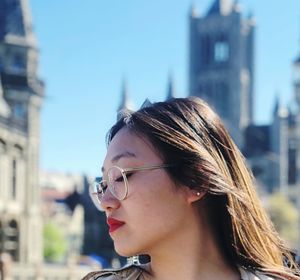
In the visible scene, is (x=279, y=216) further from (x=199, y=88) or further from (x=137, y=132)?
(x=137, y=132)

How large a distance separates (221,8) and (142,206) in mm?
88092

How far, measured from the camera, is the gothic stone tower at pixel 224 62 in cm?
8450

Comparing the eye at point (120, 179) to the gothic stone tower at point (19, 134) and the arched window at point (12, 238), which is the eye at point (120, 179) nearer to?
the gothic stone tower at point (19, 134)

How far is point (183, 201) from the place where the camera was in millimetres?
1903

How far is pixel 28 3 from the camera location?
107 ft

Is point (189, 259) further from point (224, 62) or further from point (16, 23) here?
point (224, 62)

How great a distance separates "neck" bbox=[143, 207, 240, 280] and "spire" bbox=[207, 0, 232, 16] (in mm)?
87592

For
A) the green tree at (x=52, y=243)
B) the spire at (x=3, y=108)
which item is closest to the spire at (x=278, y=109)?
the green tree at (x=52, y=243)

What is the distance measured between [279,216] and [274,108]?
1998 centimetres

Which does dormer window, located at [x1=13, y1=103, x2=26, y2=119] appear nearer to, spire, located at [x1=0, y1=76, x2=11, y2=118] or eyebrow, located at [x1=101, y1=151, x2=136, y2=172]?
spire, located at [x1=0, y1=76, x2=11, y2=118]

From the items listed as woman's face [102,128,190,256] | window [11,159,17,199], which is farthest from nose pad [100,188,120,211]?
window [11,159,17,199]

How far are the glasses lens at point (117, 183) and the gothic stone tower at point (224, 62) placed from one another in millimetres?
80680

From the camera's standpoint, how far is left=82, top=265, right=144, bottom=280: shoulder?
1885mm

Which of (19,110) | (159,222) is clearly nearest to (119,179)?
(159,222)
